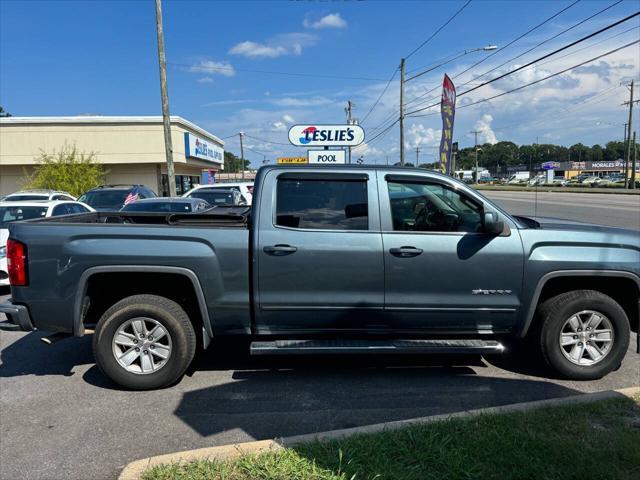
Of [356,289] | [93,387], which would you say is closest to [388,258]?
[356,289]

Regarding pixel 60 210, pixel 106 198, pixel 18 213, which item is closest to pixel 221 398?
pixel 18 213

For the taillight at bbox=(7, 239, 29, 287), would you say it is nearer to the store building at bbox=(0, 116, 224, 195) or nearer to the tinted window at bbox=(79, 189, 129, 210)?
the tinted window at bbox=(79, 189, 129, 210)

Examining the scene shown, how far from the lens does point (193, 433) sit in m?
3.61

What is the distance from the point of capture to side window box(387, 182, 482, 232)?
4414 millimetres

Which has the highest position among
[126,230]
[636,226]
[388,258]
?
[126,230]

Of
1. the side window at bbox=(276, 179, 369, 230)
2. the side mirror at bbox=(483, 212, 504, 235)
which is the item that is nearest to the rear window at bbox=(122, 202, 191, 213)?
the side window at bbox=(276, 179, 369, 230)

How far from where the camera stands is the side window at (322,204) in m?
4.36

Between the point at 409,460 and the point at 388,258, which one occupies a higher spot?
the point at 388,258

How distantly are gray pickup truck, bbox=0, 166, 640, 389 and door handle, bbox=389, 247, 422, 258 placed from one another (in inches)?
0.7

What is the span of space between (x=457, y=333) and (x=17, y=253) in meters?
3.87

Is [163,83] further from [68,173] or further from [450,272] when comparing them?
[450,272]

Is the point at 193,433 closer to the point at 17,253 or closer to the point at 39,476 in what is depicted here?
the point at 39,476

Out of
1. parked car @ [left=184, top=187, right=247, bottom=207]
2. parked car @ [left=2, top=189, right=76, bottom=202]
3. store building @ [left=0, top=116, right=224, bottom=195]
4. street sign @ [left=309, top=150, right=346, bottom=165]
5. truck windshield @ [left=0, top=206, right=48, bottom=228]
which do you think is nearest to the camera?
truck windshield @ [left=0, top=206, right=48, bottom=228]

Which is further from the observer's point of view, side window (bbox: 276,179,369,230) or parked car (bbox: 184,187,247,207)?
parked car (bbox: 184,187,247,207)
